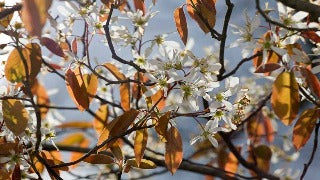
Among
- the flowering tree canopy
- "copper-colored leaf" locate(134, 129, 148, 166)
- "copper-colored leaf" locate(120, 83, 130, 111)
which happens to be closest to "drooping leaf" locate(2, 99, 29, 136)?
the flowering tree canopy

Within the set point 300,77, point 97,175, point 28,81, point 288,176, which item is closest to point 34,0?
point 28,81

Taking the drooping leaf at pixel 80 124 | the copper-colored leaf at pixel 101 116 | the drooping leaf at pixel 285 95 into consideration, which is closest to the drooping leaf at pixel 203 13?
the drooping leaf at pixel 285 95

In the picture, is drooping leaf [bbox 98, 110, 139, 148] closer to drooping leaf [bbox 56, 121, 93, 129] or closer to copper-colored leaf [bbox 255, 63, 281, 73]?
copper-colored leaf [bbox 255, 63, 281, 73]

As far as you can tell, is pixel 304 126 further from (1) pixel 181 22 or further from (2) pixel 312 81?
(1) pixel 181 22

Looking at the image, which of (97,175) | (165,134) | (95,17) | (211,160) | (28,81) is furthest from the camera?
(211,160)

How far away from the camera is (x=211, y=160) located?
175cm

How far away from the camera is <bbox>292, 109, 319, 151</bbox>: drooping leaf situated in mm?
906

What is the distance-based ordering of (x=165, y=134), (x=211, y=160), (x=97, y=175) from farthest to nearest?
(x=211, y=160) < (x=97, y=175) < (x=165, y=134)

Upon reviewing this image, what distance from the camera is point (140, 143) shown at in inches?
34.9

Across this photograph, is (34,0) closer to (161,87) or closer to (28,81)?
(28,81)

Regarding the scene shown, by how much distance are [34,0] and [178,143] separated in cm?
38

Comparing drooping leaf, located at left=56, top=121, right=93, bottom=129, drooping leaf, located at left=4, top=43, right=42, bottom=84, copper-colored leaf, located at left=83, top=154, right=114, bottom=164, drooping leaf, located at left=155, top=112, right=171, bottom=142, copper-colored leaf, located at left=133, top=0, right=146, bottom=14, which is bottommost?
drooping leaf, located at left=56, top=121, right=93, bottom=129

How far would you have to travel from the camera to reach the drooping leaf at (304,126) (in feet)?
2.97

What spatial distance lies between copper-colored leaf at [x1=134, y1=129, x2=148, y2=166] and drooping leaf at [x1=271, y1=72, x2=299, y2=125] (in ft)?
0.70
